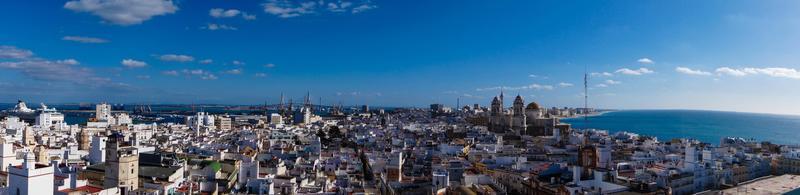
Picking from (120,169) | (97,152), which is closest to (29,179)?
(120,169)

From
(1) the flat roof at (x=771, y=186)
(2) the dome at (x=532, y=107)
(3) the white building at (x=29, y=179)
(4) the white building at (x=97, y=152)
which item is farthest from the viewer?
(2) the dome at (x=532, y=107)

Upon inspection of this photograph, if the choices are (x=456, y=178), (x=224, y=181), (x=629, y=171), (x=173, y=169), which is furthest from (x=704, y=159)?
(x=173, y=169)

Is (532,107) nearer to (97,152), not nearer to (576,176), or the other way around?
(576,176)

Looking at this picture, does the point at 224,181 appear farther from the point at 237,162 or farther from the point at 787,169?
the point at 787,169

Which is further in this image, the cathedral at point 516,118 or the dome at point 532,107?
the dome at point 532,107

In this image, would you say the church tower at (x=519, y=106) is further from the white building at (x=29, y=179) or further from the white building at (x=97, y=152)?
the white building at (x=29, y=179)

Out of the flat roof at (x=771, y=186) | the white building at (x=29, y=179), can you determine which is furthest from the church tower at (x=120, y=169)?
the flat roof at (x=771, y=186)
